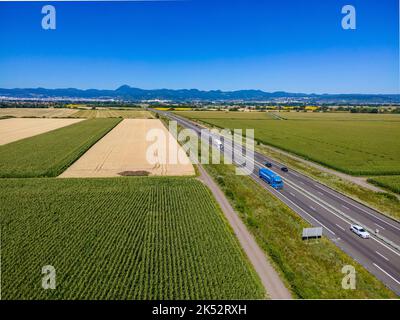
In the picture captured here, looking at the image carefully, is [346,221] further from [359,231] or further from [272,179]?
[272,179]

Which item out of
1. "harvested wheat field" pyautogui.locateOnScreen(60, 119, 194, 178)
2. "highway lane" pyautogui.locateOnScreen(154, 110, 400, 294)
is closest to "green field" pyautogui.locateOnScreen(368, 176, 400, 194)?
"highway lane" pyautogui.locateOnScreen(154, 110, 400, 294)

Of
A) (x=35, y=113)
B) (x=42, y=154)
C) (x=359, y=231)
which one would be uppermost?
(x=35, y=113)

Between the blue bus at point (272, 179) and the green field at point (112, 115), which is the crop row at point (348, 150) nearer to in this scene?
the blue bus at point (272, 179)

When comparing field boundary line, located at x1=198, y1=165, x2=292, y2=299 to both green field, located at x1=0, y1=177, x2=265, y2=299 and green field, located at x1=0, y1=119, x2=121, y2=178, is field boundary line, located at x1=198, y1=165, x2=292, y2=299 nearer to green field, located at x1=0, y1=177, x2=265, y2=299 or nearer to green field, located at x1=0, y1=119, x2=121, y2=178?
green field, located at x1=0, y1=177, x2=265, y2=299

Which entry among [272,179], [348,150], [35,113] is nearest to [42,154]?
[272,179]

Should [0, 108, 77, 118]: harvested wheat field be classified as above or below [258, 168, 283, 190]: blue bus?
above

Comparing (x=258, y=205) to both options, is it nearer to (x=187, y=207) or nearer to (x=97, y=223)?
(x=187, y=207)

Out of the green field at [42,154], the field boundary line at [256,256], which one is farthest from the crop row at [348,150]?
the green field at [42,154]
